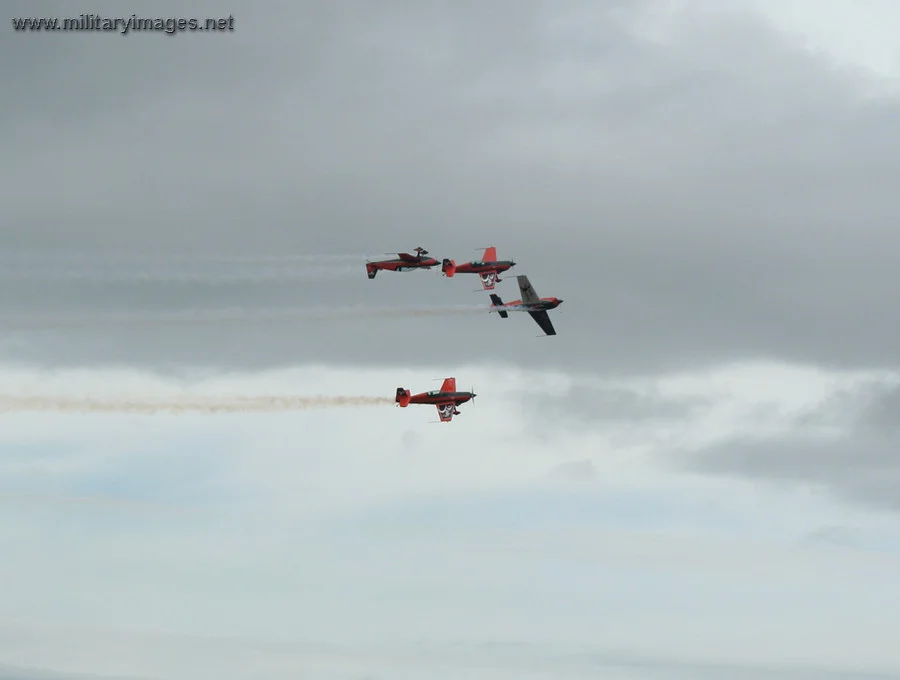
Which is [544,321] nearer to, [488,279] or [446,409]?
[488,279]

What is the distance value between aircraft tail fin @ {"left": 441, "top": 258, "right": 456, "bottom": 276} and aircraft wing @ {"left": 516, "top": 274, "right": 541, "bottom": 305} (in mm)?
8088

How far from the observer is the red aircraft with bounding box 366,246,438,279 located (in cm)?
15438

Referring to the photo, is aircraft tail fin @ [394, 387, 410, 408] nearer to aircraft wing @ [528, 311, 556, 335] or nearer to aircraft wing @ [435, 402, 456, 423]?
aircraft wing @ [435, 402, 456, 423]

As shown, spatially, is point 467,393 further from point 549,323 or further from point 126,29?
point 126,29

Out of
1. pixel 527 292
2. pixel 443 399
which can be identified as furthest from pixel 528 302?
pixel 443 399

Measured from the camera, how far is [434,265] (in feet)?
519

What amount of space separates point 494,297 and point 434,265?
28.2ft

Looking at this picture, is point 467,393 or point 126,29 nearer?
point 126,29

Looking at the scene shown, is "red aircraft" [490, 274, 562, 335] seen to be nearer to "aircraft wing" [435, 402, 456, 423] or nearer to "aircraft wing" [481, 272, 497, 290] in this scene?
"aircraft wing" [481, 272, 497, 290]

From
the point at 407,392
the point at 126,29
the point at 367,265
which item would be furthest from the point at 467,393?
the point at 126,29

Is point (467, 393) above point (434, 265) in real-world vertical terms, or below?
below

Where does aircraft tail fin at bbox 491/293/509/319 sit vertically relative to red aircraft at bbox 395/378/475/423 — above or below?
above

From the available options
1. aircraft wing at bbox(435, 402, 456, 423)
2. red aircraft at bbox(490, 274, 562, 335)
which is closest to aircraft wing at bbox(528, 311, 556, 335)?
red aircraft at bbox(490, 274, 562, 335)

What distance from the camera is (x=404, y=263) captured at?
156m
